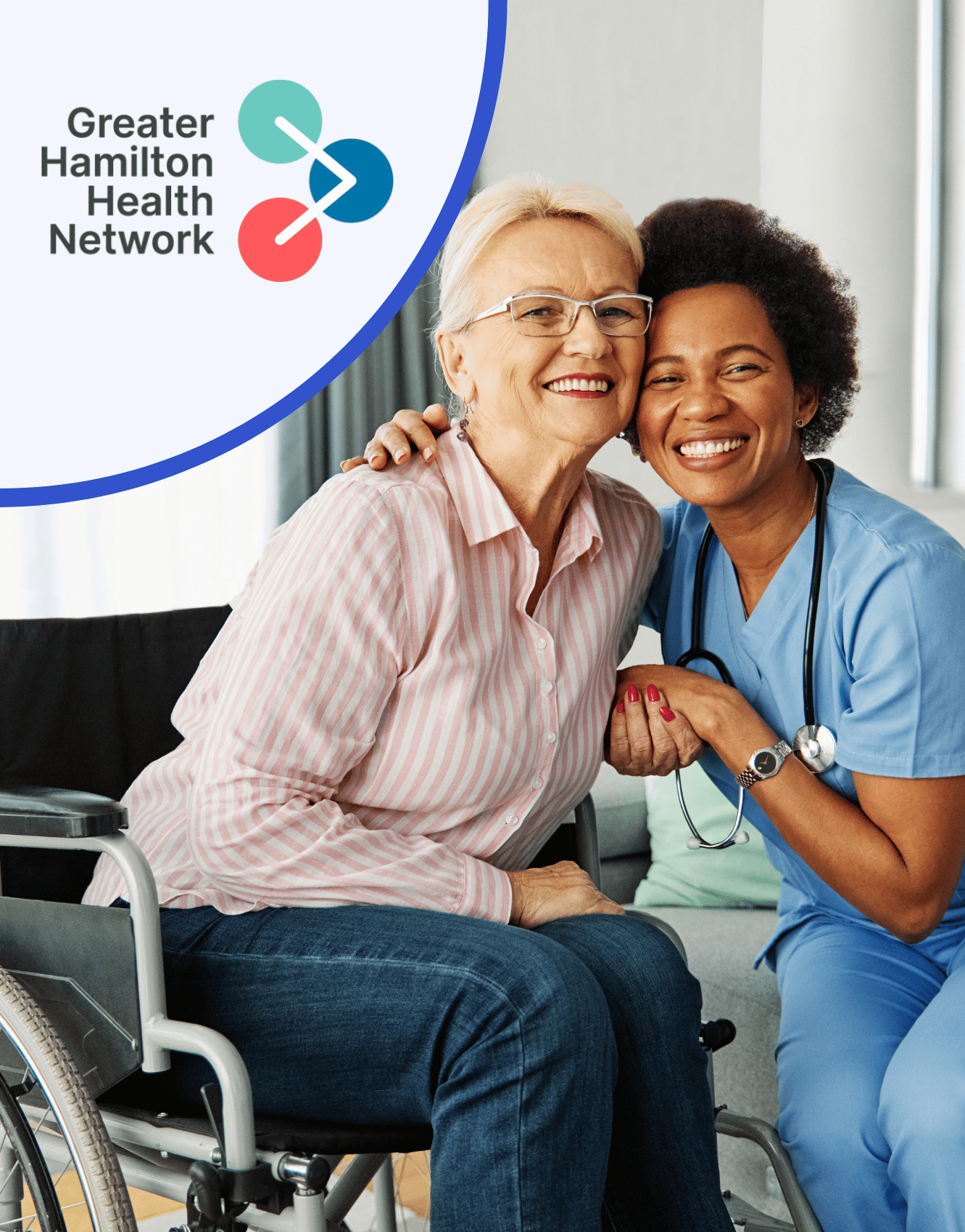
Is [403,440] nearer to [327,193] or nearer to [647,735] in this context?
[647,735]

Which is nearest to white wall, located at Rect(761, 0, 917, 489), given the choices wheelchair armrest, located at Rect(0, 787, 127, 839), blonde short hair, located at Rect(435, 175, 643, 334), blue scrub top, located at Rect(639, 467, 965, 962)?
blue scrub top, located at Rect(639, 467, 965, 962)

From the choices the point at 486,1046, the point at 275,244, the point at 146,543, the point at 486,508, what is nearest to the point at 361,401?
the point at 275,244

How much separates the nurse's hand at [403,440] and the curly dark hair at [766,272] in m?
0.27

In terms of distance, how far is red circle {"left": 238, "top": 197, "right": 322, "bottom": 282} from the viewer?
9.60 feet

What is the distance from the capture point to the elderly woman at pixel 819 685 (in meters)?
1.16

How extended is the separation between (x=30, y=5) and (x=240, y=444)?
1.08m

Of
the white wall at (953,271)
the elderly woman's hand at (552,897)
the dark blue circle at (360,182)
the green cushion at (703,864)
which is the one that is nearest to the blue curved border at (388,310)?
the dark blue circle at (360,182)

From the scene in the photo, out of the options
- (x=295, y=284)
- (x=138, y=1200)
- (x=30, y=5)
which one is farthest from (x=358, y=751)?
(x=30, y=5)

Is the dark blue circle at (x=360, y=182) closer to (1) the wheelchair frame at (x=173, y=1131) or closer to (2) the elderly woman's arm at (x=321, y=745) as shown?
(2) the elderly woman's arm at (x=321, y=745)

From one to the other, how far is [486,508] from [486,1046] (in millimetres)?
513

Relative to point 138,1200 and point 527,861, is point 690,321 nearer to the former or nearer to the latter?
point 527,861

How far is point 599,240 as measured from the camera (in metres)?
1.26

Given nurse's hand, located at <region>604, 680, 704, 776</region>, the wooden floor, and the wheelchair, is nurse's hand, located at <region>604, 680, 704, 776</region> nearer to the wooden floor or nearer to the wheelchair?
the wheelchair

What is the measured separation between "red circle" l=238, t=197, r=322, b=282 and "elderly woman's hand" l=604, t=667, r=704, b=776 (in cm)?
199
